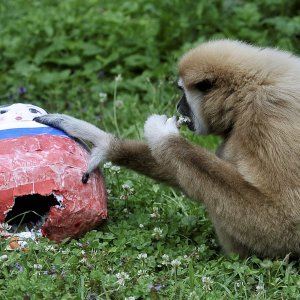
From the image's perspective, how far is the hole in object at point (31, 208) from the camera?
19.9ft

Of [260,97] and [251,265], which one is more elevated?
[260,97]

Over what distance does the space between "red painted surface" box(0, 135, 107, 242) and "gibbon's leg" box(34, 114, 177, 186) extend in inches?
9.6

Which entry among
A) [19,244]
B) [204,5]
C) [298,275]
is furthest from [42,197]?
[204,5]

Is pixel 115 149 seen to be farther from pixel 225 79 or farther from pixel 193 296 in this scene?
pixel 193 296

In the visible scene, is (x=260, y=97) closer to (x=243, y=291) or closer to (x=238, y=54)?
(x=238, y=54)

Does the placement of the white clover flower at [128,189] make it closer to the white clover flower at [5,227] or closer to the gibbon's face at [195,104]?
the gibbon's face at [195,104]

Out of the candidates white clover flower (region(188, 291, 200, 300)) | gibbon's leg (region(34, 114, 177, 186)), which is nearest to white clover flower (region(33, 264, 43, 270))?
white clover flower (region(188, 291, 200, 300))

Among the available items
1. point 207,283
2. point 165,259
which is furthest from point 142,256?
point 207,283

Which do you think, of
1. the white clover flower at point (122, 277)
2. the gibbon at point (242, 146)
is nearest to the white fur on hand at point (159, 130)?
the gibbon at point (242, 146)

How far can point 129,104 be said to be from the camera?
9.13 meters

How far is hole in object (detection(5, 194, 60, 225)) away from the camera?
19.9 feet

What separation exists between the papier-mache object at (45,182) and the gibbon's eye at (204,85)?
0.96m

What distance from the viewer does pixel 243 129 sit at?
19.2 feet

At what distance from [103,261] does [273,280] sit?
3.71 feet
